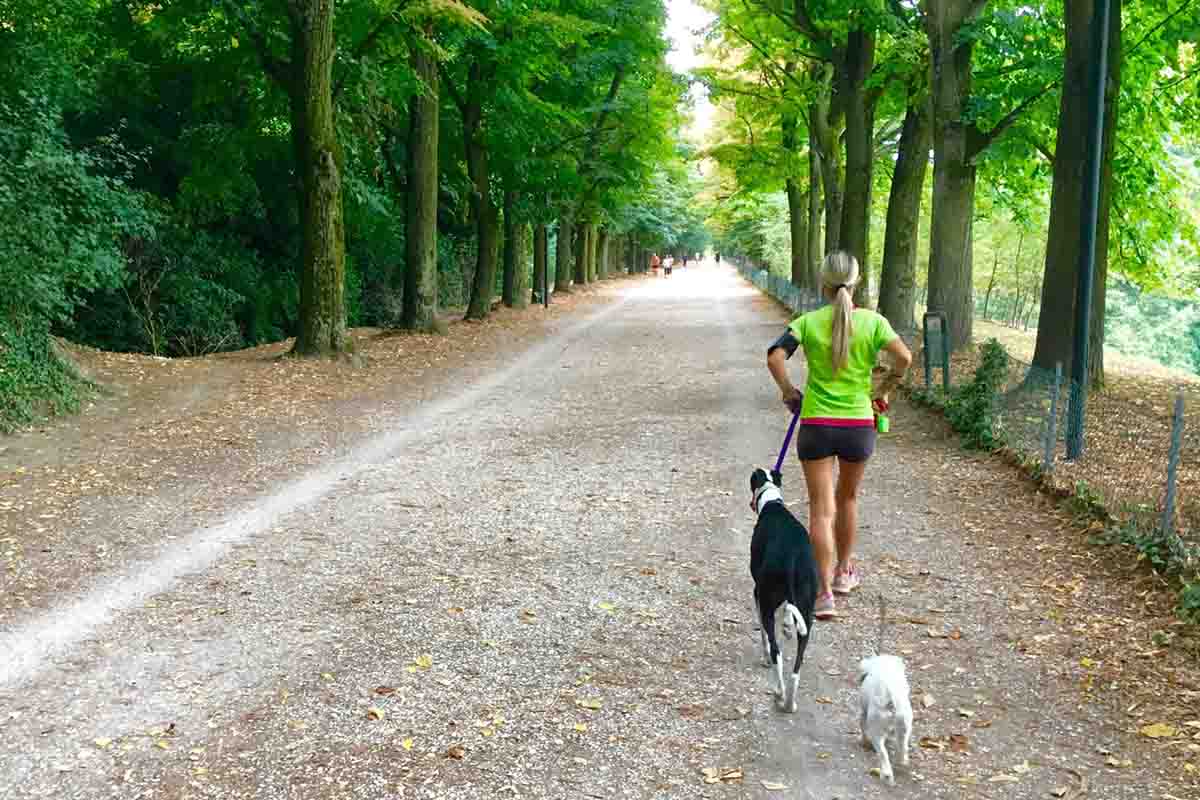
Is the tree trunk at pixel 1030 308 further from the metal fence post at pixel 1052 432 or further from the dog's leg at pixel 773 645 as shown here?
the dog's leg at pixel 773 645

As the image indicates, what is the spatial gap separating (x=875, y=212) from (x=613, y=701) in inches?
1547

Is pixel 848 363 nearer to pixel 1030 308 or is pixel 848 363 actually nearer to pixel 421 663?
pixel 421 663

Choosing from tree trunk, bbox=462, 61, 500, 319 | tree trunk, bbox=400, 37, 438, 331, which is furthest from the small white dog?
tree trunk, bbox=462, 61, 500, 319

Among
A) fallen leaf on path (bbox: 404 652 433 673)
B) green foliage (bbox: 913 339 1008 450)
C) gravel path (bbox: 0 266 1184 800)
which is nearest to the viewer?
gravel path (bbox: 0 266 1184 800)

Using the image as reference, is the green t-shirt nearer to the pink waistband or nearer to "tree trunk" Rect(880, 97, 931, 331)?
the pink waistband

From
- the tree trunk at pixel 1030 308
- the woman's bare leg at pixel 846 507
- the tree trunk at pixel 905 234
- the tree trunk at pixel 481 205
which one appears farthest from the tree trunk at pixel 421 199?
the tree trunk at pixel 1030 308

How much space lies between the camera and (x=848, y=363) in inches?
210

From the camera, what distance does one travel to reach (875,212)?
135ft

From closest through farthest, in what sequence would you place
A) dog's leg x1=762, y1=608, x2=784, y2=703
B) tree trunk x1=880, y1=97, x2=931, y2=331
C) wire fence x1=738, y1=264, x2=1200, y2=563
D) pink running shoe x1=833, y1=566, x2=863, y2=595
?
1. dog's leg x1=762, y1=608, x2=784, y2=703
2. pink running shoe x1=833, y1=566, x2=863, y2=595
3. wire fence x1=738, y1=264, x2=1200, y2=563
4. tree trunk x1=880, y1=97, x2=931, y2=331

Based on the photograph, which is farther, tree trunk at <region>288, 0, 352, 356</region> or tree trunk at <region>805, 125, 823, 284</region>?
tree trunk at <region>805, 125, 823, 284</region>

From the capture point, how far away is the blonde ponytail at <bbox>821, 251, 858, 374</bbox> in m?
5.28

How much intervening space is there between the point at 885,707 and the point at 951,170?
47.3 feet

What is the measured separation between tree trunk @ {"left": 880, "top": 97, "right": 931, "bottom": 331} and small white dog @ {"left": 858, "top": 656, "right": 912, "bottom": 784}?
15.0 m

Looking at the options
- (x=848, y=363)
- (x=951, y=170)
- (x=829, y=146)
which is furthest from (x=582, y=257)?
(x=848, y=363)
